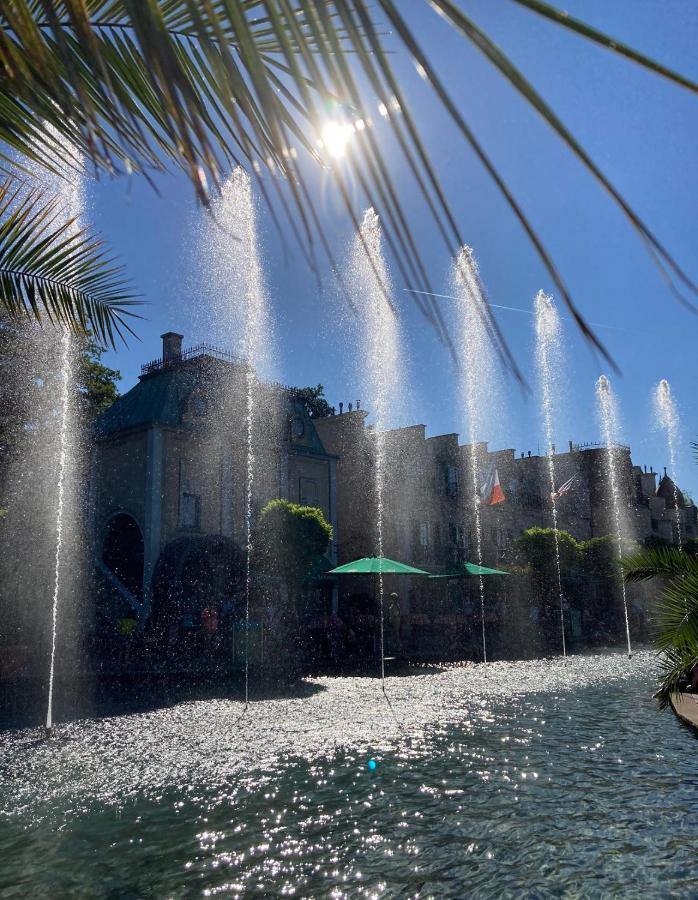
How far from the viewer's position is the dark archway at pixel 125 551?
23984mm

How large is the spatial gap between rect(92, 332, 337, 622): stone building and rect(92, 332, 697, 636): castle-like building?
4cm

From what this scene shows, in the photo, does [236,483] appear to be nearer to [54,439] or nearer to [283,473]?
[283,473]

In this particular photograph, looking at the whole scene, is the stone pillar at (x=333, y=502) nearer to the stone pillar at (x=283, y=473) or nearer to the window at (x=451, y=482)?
the stone pillar at (x=283, y=473)

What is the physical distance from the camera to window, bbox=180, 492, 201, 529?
24.6 meters

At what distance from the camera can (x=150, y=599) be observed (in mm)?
22422

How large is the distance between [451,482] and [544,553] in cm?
1149

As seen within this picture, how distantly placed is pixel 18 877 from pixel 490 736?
5.32 metres

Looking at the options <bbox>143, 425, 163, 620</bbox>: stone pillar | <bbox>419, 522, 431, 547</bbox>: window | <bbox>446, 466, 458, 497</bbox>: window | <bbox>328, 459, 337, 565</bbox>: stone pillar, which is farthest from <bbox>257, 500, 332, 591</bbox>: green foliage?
<bbox>446, 466, 458, 497</bbox>: window

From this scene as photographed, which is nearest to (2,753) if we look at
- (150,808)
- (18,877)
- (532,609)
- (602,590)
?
(150,808)

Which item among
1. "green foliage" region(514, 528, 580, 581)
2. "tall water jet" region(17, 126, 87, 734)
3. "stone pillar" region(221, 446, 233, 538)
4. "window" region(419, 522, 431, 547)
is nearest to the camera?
"tall water jet" region(17, 126, 87, 734)

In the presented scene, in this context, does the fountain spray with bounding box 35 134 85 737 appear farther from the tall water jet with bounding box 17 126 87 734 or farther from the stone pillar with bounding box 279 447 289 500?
the stone pillar with bounding box 279 447 289 500

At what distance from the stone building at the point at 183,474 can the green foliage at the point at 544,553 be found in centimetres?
847

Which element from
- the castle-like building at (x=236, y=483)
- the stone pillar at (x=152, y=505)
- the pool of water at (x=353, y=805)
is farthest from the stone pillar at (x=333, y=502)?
the pool of water at (x=353, y=805)

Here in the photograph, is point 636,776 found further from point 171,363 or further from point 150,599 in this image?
point 171,363
